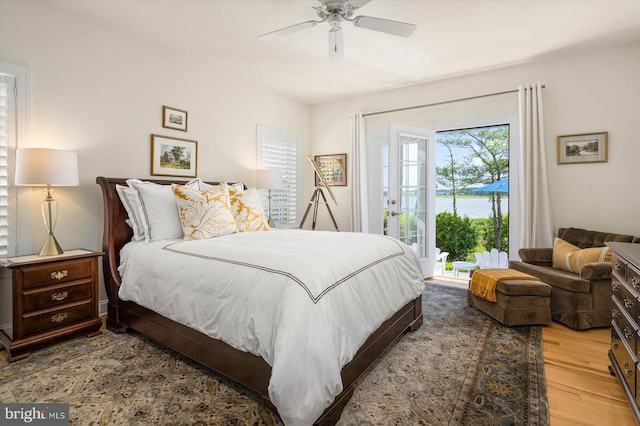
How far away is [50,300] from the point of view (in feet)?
7.73

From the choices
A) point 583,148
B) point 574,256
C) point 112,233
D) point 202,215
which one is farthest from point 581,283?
point 112,233

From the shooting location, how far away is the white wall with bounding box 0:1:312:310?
2627mm

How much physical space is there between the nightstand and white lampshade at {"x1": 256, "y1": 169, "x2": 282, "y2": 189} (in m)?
2.13

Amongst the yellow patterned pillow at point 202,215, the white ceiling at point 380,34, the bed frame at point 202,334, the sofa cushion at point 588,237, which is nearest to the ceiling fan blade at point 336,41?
the white ceiling at point 380,34

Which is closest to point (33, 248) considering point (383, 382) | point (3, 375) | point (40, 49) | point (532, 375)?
point (3, 375)

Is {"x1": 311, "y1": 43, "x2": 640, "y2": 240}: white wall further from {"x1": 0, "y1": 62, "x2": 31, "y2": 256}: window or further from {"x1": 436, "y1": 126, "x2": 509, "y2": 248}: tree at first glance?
{"x1": 0, "y1": 62, "x2": 31, "y2": 256}: window

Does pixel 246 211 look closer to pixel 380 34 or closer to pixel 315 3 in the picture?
pixel 315 3

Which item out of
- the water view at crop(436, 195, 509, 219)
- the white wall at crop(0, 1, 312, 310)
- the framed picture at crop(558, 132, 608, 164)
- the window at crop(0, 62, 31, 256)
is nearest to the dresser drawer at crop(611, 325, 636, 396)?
the framed picture at crop(558, 132, 608, 164)

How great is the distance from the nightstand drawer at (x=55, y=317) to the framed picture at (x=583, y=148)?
4.92 meters

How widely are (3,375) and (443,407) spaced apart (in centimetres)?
262

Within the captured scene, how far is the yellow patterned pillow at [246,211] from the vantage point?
3172 mm

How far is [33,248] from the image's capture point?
Result: 262 centimetres

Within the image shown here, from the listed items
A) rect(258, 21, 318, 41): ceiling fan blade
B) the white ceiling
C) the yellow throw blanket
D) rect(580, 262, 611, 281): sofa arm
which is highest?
the white ceiling

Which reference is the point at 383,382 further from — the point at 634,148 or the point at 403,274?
the point at 634,148
